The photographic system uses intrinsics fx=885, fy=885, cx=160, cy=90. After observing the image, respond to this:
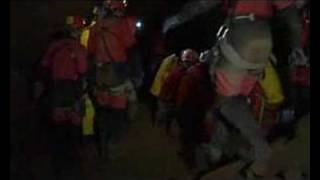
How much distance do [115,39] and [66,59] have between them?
39 centimetres

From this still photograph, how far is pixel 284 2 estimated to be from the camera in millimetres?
6582

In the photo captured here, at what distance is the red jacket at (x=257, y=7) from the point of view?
656cm

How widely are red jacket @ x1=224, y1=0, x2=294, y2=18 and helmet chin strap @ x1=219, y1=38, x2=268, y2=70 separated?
24 centimetres

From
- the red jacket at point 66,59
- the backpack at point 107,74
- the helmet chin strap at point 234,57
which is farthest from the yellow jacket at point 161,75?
the red jacket at point 66,59

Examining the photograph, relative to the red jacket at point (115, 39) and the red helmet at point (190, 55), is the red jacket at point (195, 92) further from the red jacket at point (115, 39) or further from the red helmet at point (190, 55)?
the red jacket at point (115, 39)

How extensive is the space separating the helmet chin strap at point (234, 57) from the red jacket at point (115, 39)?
26.2 inches

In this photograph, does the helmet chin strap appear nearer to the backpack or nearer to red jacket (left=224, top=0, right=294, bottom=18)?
red jacket (left=224, top=0, right=294, bottom=18)

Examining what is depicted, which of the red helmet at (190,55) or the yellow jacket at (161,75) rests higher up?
the red helmet at (190,55)

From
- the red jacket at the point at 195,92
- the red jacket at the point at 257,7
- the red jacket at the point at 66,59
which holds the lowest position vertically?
the red jacket at the point at 195,92

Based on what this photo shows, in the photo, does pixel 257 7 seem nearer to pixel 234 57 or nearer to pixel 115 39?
pixel 234 57

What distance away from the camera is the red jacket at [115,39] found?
6.56 metres

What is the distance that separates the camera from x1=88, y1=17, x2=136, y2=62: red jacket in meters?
6.56

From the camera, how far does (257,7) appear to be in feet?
21.5

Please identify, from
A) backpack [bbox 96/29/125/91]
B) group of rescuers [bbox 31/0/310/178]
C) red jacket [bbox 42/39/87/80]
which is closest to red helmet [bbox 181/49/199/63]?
group of rescuers [bbox 31/0/310/178]
